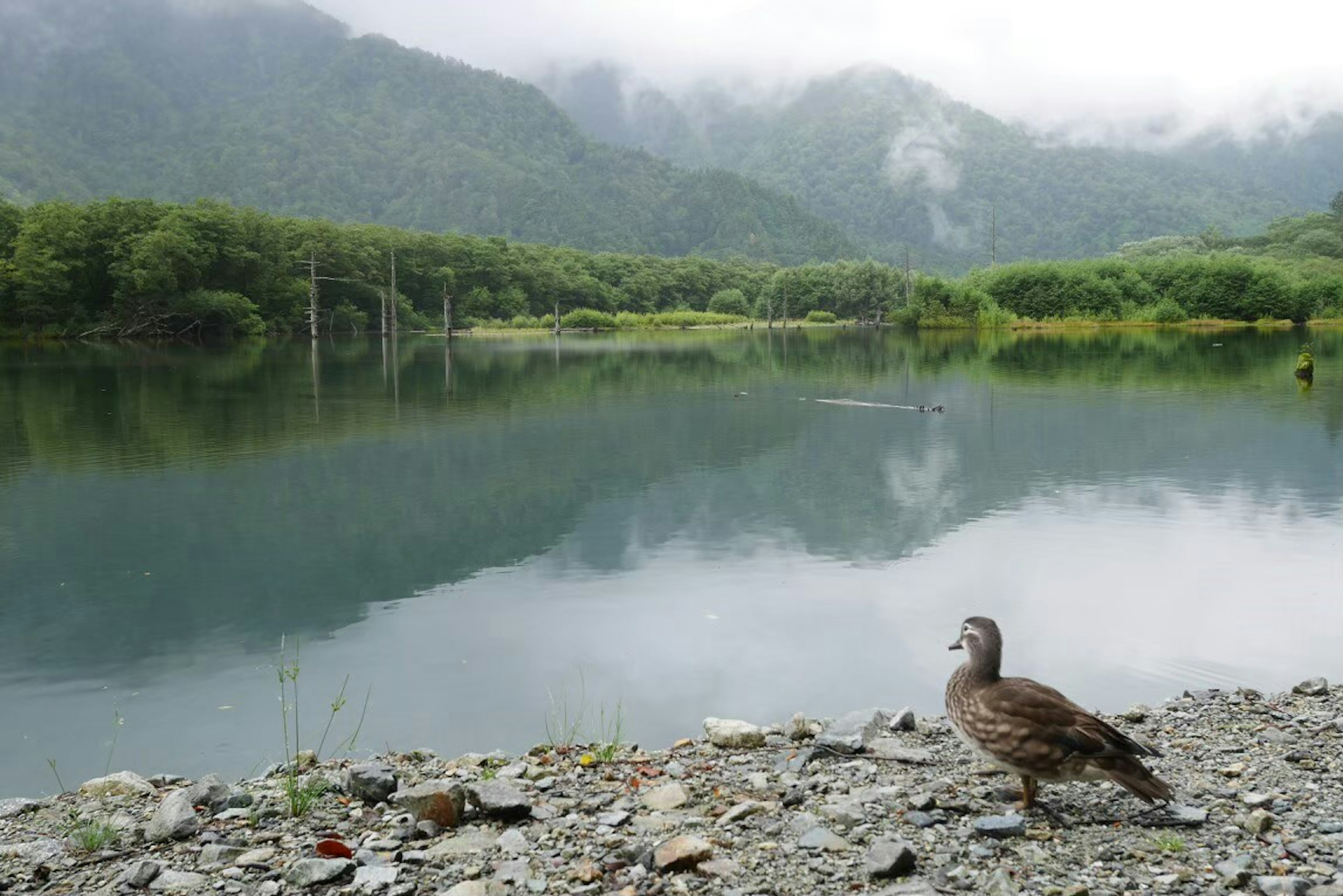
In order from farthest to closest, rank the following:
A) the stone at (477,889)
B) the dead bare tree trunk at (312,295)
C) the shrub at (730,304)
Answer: the shrub at (730,304) < the dead bare tree trunk at (312,295) < the stone at (477,889)

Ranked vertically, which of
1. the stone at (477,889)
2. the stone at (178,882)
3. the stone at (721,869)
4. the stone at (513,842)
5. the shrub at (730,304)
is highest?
the shrub at (730,304)

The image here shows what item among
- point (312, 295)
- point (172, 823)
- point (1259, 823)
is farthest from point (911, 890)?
point (312, 295)

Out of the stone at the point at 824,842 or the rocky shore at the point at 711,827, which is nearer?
the rocky shore at the point at 711,827

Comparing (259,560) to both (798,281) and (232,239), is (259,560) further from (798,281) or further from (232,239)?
(798,281)

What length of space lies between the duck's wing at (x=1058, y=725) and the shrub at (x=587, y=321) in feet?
386

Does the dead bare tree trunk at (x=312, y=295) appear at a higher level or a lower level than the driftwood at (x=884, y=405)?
higher

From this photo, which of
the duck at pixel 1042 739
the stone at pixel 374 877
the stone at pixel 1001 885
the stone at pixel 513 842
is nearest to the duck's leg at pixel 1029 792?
the duck at pixel 1042 739

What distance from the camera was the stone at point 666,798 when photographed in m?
5.14

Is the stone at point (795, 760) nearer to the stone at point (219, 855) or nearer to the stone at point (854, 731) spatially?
the stone at point (854, 731)

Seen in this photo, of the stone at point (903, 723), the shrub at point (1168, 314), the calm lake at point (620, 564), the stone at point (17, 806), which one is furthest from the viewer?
the shrub at point (1168, 314)

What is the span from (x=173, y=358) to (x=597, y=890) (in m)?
57.8

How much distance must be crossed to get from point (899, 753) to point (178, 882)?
3656 millimetres

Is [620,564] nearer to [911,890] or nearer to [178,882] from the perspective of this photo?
[178,882]

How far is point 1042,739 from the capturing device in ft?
15.1
